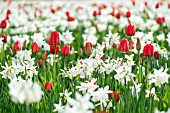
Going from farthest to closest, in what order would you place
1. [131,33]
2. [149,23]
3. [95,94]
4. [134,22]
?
[134,22] → [149,23] → [131,33] → [95,94]

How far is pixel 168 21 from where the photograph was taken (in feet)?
19.3

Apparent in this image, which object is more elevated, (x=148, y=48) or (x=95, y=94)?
(x=148, y=48)

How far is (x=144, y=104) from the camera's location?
8.33 ft

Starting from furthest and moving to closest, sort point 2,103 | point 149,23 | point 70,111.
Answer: point 149,23
point 2,103
point 70,111

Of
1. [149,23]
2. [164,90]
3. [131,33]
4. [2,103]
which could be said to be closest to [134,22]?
[149,23]

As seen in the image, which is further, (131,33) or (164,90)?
(131,33)

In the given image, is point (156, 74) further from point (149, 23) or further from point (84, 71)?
point (149, 23)

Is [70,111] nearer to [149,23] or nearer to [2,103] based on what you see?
[2,103]

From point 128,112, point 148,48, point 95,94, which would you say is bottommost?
point 128,112

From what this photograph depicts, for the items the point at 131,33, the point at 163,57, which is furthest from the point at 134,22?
the point at 131,33

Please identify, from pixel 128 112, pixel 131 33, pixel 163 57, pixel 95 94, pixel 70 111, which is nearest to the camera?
pixel 70 111

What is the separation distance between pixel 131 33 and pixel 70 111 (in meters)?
1.84

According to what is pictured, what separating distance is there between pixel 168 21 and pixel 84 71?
10.8 feet

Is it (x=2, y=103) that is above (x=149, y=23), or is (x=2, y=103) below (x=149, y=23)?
below
